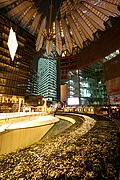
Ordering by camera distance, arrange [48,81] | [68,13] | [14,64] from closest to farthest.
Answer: [68,13] < [14,64] < [48,81]

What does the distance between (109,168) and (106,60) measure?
45552 millimetres

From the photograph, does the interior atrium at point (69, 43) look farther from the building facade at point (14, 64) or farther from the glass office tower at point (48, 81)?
the glass office tower at point (48, 81)

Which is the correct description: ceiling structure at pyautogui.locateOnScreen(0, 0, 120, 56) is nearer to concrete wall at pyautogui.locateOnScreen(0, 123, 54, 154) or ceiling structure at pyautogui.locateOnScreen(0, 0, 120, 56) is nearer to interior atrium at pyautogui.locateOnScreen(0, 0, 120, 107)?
interior atrium at pyautogui.locateOnScreen(0, 0, 120, 107)

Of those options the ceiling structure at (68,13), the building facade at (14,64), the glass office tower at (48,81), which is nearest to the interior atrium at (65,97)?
the ceiling structure at (68,13)

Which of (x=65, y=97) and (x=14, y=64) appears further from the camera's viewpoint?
(x=14, y=64)

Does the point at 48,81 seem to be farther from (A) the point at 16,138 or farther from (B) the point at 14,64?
(A) the point at 16,138

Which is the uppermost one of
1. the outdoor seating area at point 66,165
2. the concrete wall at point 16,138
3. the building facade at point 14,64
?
the building facade at point 14,64

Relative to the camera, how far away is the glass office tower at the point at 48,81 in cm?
14938

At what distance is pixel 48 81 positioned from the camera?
152m

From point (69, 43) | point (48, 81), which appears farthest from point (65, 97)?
point (48, 81)

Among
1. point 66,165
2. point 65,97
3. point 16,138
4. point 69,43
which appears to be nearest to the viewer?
point 66,165

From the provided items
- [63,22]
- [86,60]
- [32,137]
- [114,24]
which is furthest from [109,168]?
[86,60]

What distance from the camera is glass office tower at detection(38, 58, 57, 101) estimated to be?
149 meters

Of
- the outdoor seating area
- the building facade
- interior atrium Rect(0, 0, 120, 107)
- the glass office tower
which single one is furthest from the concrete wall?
the glass office tower
